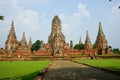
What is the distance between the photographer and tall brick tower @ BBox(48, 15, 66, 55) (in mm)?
51938

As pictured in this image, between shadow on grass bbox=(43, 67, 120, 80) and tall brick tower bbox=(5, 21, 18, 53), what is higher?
tall brick tower bbox=(5, 21, 18, 53)

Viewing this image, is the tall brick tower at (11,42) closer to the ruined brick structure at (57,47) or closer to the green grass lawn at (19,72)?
the ruined brick structure at (57,47)

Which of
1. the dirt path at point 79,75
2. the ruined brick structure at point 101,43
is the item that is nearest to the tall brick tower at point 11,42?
the ruined brick structure at point 101,43

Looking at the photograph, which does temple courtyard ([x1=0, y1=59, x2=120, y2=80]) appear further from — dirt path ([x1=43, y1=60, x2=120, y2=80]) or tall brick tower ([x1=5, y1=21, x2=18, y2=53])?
tall brick tower ([x1=5, y1=21, x2=18, y2=53])

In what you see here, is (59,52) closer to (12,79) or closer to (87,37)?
(87,37)

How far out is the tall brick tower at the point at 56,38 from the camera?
170ft

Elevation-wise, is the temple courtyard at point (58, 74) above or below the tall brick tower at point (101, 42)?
below

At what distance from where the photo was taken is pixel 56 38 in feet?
177

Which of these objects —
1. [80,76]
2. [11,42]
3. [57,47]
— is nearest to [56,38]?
[57,47]

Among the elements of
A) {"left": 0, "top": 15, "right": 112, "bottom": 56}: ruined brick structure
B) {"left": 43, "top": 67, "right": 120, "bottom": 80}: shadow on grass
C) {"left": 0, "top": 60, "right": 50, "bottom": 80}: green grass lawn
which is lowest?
{"left": 43, "top": 67, "right": 120, "bottom": 80}: shadow on grass

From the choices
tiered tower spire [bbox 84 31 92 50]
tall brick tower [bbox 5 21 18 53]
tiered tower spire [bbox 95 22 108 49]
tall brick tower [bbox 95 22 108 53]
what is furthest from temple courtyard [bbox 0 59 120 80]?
tiered tower spire [bbox 84 31 92 50]

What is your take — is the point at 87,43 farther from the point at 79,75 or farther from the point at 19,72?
the point at 79,75

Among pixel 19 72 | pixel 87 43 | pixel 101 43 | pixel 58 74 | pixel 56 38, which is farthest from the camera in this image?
pixel 87 43

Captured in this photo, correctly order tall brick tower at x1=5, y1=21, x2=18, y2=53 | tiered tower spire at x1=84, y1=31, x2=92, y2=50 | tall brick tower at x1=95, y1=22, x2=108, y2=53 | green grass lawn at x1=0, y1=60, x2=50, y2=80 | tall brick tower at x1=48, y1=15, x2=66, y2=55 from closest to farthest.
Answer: green grass lawn at x1=0, y1=60, x2=50, y2=80
tall brick tower at x1=48, y1=15, x2=66, y2=55
tall brick tower at x1=5, y1=21, x2=18, y2=53
tall brick tower at x1=95, y1=22, x2=108, y2=53
tiered tower spire at x1=84, y1=31, x2=92, y2=50
